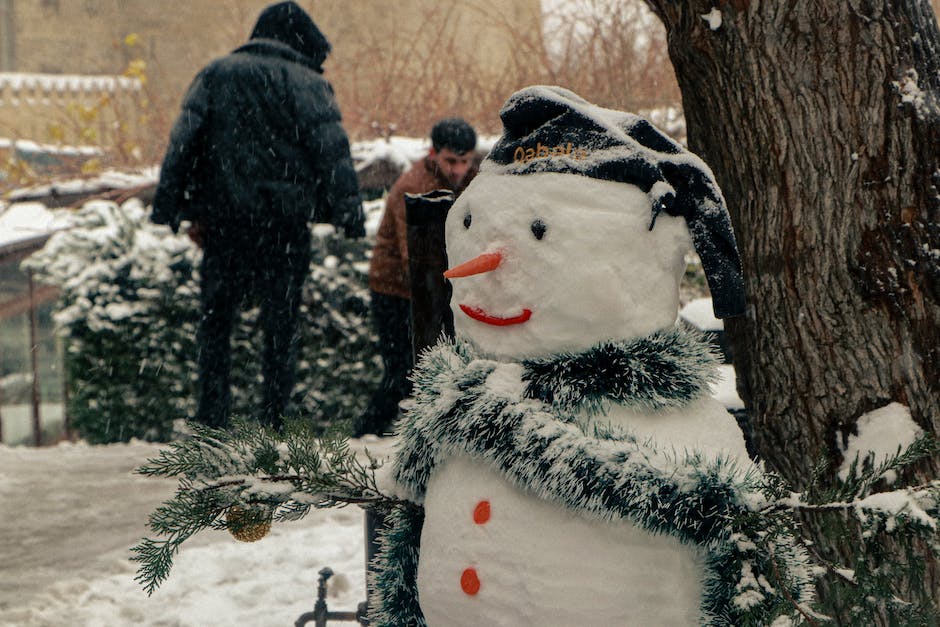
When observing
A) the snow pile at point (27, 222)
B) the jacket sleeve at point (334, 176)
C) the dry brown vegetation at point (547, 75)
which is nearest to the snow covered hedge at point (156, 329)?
the snow pile at point (27, 222)

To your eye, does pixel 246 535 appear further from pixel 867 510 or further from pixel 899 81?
pixel 899 81

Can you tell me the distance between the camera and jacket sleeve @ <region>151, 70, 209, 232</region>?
470cm

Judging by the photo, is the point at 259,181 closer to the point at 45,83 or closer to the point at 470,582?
the point at 470,582

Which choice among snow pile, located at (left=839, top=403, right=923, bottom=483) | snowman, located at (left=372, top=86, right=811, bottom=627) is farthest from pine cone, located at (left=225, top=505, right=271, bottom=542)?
snow pile, located at (left=839, top=403, right=923, bottom=483)

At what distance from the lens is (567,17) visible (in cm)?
921

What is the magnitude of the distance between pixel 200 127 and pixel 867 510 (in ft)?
13.2

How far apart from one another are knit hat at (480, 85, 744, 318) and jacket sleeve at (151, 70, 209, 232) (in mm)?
3251

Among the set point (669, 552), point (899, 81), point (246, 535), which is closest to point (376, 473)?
point (246, 535)

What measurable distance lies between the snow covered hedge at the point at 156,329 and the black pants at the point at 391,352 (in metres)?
0.49

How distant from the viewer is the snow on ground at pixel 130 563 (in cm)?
355

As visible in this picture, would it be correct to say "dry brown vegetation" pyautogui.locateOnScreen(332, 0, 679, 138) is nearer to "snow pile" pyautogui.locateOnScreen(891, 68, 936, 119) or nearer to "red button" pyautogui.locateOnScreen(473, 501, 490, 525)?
"snow pile" pyautogui.locateOnScreen(891, 68, 936, 119)

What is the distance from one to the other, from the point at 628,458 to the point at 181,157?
3719mm

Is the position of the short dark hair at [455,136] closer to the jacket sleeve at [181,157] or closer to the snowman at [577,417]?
the jacket sleeve at [181,157]

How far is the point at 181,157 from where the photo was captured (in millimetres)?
4707
